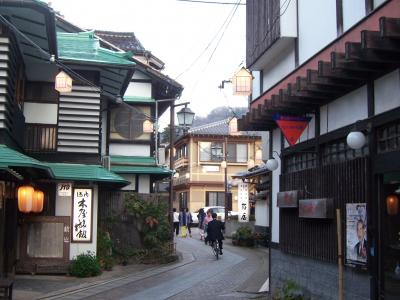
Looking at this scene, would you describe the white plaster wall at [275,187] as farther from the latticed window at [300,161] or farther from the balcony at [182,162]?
the balcony at [182,162]

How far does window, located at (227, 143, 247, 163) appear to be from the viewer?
55.8 meters

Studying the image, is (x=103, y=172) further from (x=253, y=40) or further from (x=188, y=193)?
(x=188, y=193)

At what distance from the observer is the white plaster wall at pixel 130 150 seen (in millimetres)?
25203

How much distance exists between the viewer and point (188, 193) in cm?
5678

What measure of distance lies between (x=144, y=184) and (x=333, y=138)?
1516cm

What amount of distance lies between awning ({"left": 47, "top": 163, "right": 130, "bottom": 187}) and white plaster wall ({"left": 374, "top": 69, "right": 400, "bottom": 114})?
444 inches

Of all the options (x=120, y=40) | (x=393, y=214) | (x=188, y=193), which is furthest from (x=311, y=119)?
(x=188, y=193)

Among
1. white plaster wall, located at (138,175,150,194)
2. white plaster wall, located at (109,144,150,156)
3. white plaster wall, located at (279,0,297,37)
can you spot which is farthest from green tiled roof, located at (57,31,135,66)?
white plaster wall, located at (279,0,297,37)

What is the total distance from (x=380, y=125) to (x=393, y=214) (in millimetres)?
1488

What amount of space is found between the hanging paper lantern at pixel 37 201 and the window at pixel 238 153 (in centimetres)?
3855

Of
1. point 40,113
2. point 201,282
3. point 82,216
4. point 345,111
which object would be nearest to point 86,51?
point 40,113

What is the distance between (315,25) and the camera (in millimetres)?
12188

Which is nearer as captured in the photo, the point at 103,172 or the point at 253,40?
the point at 253,40

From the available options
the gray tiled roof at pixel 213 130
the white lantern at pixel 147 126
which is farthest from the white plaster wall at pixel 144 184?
the gray tiled roof at pixel 213 130
